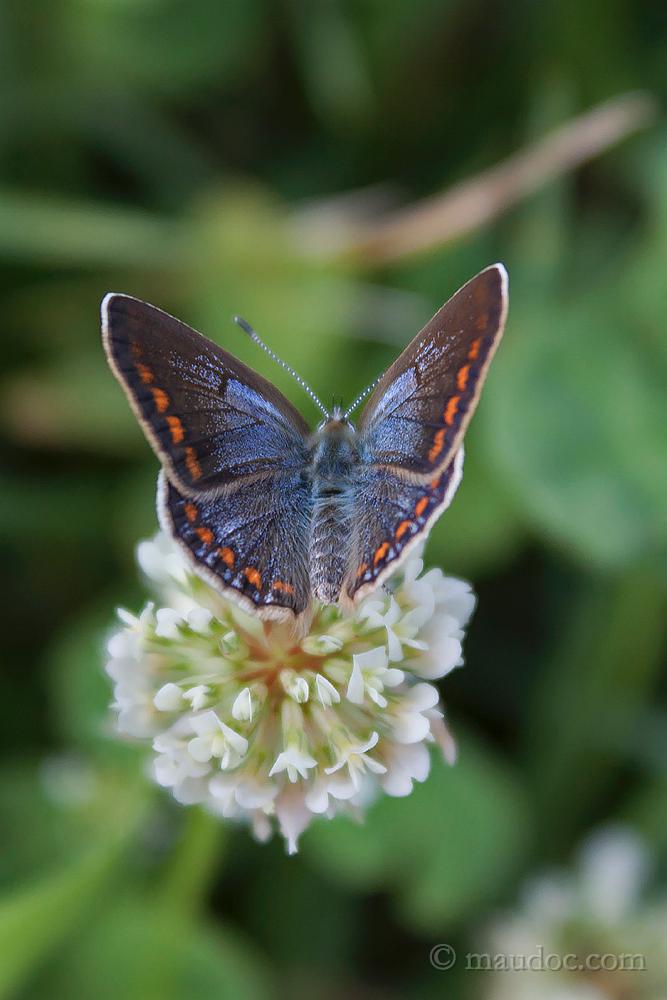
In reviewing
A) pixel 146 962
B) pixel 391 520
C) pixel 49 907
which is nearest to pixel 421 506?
pixel 391 520

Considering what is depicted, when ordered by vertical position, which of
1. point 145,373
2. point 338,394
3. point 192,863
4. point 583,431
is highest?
point 338,394

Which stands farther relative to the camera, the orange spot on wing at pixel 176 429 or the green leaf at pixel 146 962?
the green leaf at pixel 146 962

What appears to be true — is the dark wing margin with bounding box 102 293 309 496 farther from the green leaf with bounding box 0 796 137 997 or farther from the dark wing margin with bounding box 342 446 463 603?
the green leaf with bounding box 0 796 137 997

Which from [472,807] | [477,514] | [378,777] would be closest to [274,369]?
[477,514]

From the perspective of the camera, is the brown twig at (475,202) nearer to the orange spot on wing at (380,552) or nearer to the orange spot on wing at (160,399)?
the orange spot on wing at (160,399)

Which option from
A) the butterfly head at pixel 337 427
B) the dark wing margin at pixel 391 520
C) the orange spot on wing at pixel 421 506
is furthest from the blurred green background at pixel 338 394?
the orange spot on wing at pixel 421 506

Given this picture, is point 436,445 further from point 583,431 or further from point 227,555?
point 583,431

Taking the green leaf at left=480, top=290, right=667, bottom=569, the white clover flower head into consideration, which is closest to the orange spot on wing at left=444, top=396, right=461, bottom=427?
the white clover flower head
